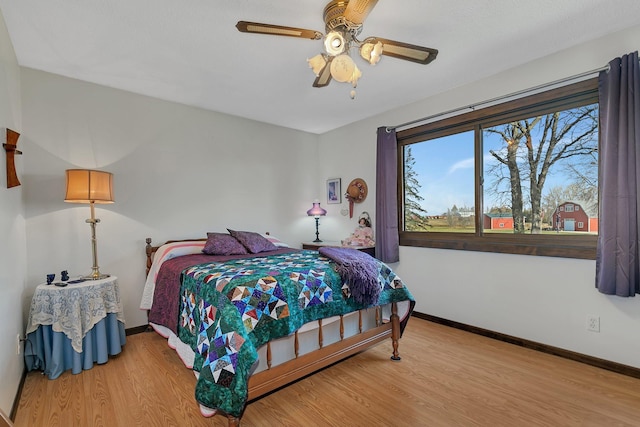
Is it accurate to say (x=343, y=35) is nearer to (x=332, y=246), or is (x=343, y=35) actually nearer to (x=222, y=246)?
(x=222, y=246)

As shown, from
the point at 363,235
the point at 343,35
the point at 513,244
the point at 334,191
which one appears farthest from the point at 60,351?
the point at 513,244

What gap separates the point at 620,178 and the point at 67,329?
4.17m

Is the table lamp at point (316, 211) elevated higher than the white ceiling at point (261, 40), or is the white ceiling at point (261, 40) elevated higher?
the white ceiling at point (261, 40)

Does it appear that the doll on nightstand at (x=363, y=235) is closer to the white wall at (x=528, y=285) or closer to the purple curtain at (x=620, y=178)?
the white wall at (x=528, y=285)

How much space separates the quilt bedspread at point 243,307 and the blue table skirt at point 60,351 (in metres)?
0.76

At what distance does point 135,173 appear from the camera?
126 inches

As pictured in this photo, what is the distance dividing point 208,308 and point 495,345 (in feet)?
8.24

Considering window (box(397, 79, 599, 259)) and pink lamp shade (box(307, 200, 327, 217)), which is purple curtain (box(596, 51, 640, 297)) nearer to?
window (box(397, 79, 599, 259))

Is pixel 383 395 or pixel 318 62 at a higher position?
pixel 318 62

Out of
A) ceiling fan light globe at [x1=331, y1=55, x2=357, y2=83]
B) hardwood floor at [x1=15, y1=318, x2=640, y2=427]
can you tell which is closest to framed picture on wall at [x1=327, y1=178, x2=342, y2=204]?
hardwood floor at [x1=15, y1=318, x2=640, y2=427]

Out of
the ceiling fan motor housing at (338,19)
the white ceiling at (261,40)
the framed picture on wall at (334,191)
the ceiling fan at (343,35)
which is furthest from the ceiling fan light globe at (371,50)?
the framed picture on wall at (334,191)

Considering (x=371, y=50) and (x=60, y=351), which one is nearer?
(x=371, y=50)

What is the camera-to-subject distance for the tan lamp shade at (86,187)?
2518 mm

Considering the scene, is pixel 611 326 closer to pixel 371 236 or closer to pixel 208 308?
pixel 371 236
